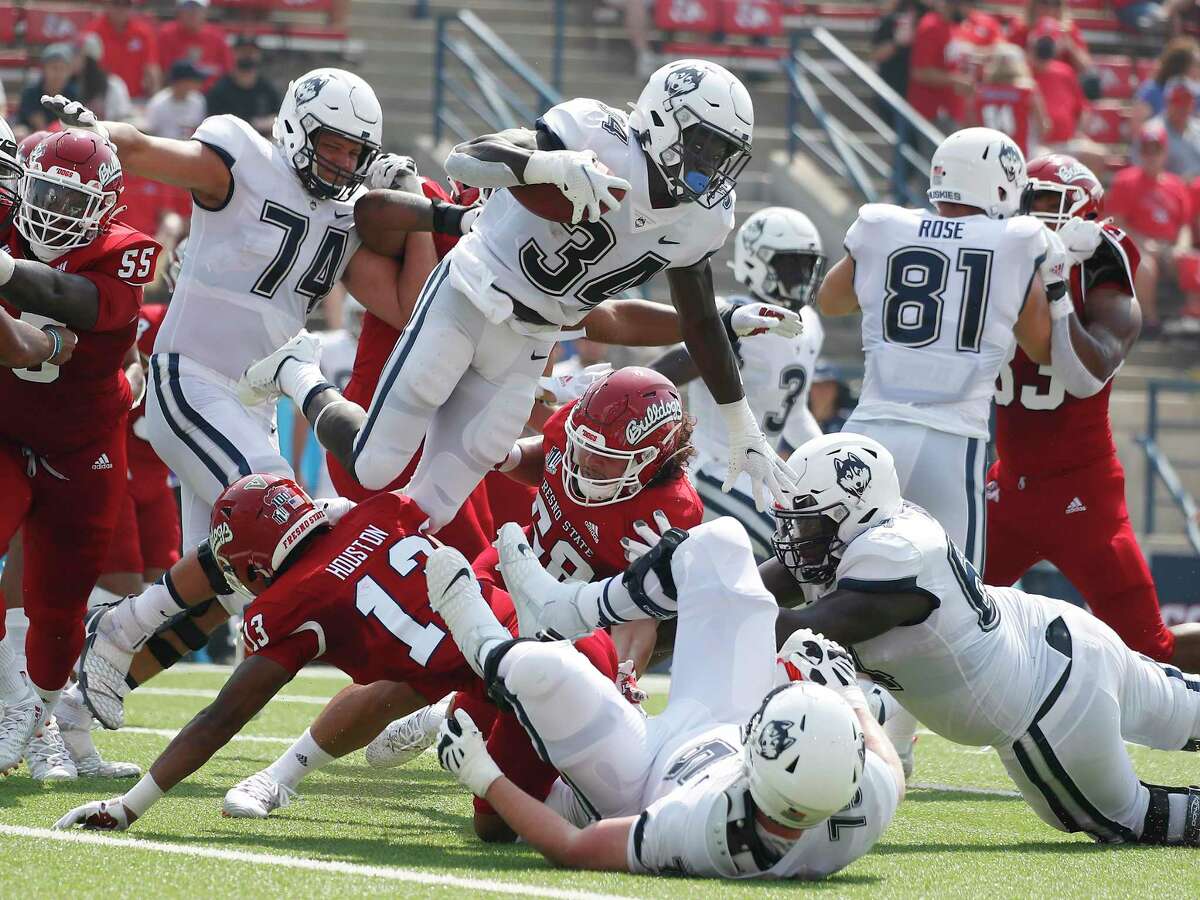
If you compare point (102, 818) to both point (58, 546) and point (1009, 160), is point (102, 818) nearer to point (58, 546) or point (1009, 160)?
point (58, 546)

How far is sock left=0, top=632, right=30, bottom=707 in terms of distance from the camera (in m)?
5.09

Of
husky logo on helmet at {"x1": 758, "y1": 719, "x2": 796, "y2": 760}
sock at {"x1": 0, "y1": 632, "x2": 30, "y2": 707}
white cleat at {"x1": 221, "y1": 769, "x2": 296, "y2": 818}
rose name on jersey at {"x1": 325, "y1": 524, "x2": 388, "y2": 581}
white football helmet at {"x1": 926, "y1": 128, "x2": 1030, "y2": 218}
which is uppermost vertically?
white football helmet at {"x1": 926, "y1": 128, "x2": 1030, "y2": 218}

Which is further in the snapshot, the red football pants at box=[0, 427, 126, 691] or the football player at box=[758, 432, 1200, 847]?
the red football pants at box=[0, 427, 126, 691]

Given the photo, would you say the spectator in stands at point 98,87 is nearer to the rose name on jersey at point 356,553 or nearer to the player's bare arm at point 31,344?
the player's bare arm at point 31,344

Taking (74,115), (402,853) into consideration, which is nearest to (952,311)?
(402,853)

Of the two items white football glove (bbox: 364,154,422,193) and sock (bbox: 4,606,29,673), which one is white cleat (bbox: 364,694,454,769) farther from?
white football glove (bbox: 364,154,422,193)

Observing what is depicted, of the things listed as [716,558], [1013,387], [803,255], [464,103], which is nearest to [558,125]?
[716,558]

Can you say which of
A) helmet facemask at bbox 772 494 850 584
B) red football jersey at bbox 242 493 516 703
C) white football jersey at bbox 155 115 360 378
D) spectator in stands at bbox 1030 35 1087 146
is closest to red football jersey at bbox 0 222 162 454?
white football jersey at bbox 155 115 360 378

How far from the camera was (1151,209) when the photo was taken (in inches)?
508

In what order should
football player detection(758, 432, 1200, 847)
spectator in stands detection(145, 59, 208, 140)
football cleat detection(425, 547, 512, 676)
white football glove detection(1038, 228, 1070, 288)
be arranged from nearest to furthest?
football cleat detection(425, 547, 512, 676)
football player detection(758, 432, 1200, 847)
white football glove detection(1038, 228, 1070, 288)
spectator in stands detection(145, 59, 208, 140)

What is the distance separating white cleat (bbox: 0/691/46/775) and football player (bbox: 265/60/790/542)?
114 centimetres

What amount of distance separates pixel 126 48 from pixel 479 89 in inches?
102

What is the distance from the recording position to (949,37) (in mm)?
13508

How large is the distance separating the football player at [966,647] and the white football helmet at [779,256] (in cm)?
300
